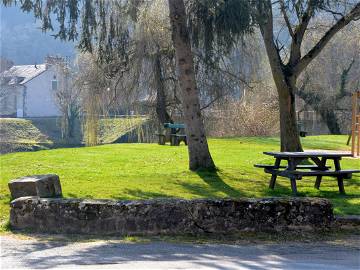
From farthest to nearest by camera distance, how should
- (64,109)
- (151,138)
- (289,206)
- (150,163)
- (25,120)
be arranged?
1. (25,120)
2. (64,109)
3. (151,138)
4. (150,163)
5. (289,206)

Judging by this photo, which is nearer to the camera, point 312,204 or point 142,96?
point 312,204

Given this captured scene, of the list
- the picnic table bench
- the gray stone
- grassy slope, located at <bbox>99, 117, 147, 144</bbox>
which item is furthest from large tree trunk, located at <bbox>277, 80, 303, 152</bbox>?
grassy slope, located at <bbox>99, 117, 147, 144</bbox>

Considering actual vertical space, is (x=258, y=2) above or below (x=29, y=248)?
above

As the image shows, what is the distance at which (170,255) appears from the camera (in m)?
7.34

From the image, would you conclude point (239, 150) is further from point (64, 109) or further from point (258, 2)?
point (64, 109)

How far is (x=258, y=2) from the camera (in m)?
13.4

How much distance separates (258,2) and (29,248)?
799 centimetres

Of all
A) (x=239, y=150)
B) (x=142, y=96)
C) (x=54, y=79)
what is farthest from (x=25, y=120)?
(x=239, y=150)

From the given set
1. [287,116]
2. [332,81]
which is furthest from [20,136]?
[287,116]

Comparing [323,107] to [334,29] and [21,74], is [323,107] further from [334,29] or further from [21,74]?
[21,74]

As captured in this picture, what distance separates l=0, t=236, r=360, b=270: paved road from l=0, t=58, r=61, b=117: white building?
6514cm

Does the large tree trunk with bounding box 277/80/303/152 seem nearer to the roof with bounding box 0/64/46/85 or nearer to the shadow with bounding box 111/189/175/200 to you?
the shadow with bounding box 111/189/175/200

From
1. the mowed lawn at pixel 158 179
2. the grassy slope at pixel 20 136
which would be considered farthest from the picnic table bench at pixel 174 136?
the grassy slope at pixel 20 136

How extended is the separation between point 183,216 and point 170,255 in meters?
1.60
